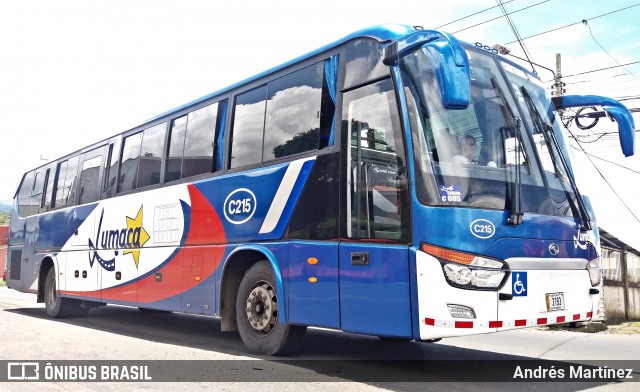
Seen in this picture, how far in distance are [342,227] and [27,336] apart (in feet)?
20.1

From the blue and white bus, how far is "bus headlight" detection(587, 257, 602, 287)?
0.07 ft

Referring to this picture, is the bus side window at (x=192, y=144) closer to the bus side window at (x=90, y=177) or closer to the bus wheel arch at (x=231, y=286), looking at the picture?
the bus wheel arch at (x=231, y=286)

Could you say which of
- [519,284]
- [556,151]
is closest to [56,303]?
[519,284]

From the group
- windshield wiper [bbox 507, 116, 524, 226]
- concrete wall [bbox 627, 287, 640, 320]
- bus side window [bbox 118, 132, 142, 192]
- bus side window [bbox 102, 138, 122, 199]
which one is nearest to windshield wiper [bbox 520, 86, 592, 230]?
windshield wiper [bbox 507, 116, 524, 226]

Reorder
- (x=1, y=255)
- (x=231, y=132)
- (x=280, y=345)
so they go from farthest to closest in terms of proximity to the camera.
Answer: (x=1, y=255), (x=231, y=132), (x=280, y=345)

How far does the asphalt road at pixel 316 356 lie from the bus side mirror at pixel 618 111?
101 inches

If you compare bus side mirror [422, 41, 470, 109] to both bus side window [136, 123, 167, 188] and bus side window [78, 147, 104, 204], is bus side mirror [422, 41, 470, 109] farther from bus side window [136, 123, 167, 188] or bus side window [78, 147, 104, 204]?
bus side window [78, 147, 104, 204]

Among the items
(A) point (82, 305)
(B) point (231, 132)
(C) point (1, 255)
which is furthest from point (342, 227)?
(C) point (1, 255)

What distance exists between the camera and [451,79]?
502cm

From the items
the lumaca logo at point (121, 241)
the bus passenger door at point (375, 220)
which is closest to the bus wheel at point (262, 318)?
the bus passenger door at point (375, 220)

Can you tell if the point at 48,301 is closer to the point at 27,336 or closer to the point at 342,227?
the point at 27,336

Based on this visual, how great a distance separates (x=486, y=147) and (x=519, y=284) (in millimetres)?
1341

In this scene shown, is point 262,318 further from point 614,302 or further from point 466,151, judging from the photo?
point 614,302

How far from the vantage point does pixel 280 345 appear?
715cm
